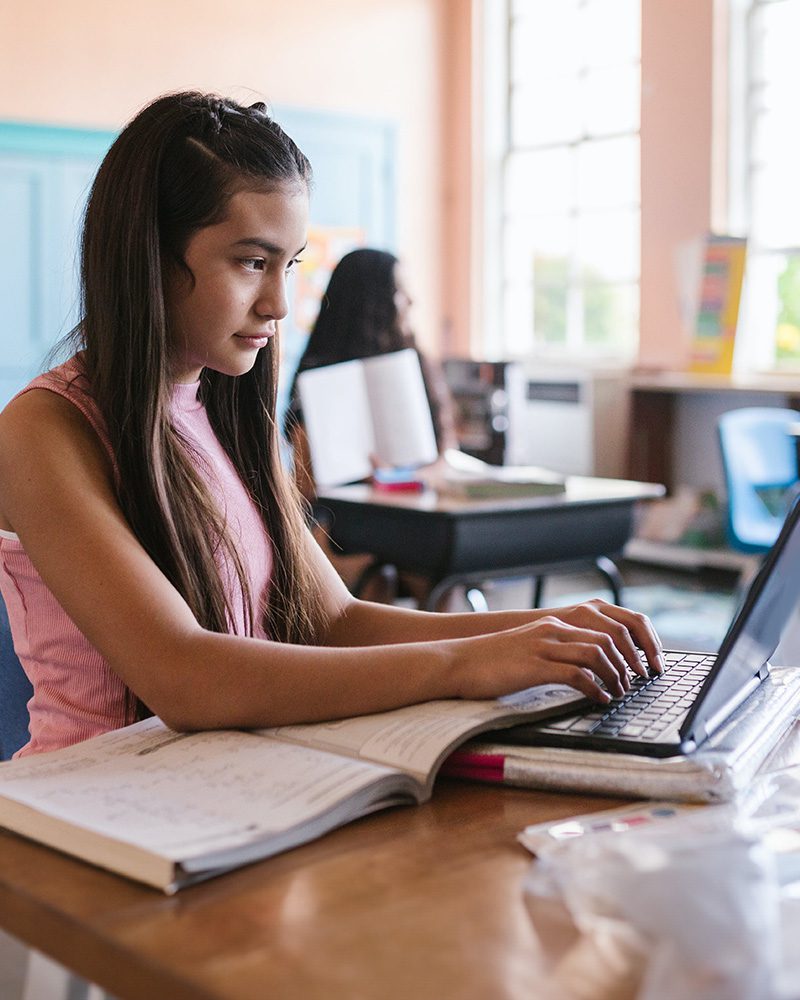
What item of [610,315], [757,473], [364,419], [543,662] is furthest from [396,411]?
[610,315]

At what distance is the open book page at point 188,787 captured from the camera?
78 cm

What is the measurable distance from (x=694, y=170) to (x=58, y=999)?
5.59 meters

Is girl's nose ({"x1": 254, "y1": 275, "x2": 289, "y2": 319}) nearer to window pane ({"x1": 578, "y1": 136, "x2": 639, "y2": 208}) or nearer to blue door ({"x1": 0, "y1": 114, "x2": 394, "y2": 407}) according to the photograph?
blue door ({"x1": 0, "y1": 114, "x2": 394, "y2": 407})

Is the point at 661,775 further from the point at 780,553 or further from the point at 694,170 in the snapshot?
the point at 694,170

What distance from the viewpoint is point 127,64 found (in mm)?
5832

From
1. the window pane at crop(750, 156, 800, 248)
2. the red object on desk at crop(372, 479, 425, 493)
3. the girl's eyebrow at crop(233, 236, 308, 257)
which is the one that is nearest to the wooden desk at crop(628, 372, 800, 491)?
the window pane at crop(750, 156, 800, 248)

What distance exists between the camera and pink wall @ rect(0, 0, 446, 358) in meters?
5.59

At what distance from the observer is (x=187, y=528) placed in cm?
121

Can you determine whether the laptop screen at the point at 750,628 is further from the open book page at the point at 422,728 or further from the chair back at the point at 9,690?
the chair back at the point at 9,690

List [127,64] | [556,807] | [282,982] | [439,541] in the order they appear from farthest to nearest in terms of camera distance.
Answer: [127,64] < [439,541] < [556,807] < [282,982]

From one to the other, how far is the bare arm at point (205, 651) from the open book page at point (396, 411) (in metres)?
2.13

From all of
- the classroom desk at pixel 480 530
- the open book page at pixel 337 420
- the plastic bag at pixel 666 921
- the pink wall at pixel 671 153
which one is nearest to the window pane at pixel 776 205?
the pink wall at pixel 671 153

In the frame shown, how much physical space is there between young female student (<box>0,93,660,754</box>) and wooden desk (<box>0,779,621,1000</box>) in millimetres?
195

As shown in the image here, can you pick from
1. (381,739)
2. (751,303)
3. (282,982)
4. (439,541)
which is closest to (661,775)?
(381,739)
